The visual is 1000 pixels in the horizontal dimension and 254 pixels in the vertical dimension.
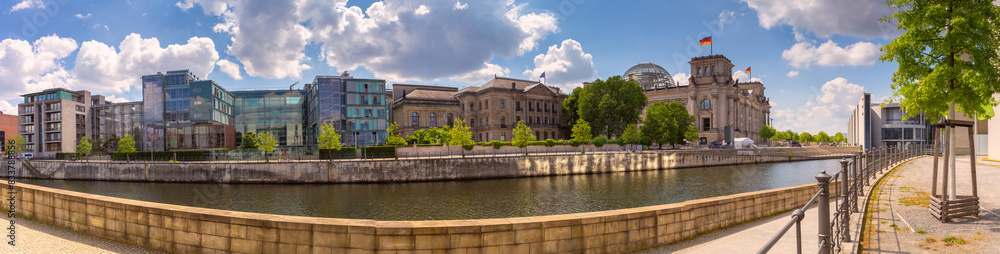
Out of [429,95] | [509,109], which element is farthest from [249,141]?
[509,109]

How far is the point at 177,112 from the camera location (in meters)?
81.2

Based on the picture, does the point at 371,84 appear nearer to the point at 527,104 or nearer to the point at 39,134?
the point at 527,104

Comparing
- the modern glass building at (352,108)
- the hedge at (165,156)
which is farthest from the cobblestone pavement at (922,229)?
the modern glass building at (352,108)

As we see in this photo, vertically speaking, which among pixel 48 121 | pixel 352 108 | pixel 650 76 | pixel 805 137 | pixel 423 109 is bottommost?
pixel 805 137

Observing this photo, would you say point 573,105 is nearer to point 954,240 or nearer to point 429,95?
point 429,95

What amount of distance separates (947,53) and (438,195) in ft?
93.0

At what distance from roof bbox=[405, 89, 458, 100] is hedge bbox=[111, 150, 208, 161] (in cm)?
4559

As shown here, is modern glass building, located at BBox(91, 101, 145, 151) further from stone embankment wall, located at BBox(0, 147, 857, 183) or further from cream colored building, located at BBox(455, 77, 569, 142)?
cream colored building, located at BBox(455, 77, 569, 142)

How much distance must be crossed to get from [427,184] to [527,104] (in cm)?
5825

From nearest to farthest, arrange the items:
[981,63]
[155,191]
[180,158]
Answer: [981,63], [155,191], [180,158]

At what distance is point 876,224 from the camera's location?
9727mm

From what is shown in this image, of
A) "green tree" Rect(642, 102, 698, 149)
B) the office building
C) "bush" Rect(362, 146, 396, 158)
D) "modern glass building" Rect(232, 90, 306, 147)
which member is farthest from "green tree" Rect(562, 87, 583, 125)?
the office building

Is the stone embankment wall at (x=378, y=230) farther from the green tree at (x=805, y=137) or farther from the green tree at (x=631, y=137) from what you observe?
the green tree at (x=805, y=137)

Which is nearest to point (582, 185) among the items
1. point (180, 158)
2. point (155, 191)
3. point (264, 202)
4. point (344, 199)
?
point (344, 199)
